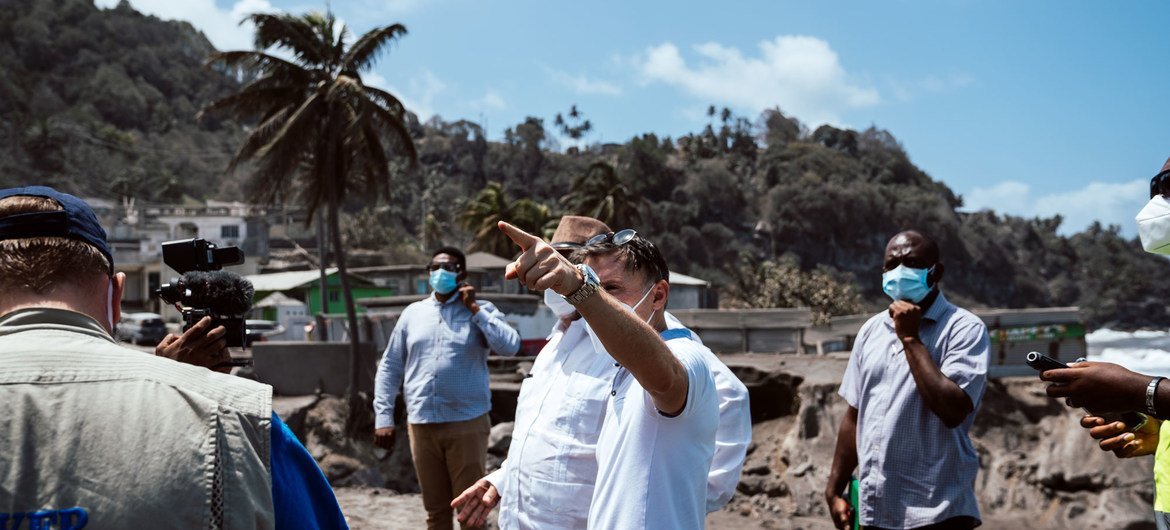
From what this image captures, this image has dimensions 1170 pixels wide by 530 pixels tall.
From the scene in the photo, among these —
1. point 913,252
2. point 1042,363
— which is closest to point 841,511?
point 913,252

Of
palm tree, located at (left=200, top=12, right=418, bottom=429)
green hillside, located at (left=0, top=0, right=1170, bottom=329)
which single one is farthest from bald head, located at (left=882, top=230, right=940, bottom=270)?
green hillside, located at (left=0, top=0, right=1170, bottom=329)

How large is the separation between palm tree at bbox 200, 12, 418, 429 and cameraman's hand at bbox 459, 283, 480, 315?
42.7 feet

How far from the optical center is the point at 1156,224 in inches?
101

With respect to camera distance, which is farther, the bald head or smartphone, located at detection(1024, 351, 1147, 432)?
the bald head

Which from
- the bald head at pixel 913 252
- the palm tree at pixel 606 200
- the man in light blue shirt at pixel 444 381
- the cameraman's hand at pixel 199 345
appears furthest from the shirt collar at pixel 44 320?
the palm tree at pixel 606 200

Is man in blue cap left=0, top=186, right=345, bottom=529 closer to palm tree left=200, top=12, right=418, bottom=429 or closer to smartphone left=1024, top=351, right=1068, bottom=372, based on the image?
smartphone left=1024, top=351, right=1068, bottom=372

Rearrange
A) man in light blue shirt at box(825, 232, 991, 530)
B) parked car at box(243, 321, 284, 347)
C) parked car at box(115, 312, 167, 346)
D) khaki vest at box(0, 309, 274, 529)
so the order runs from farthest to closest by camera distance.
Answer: parked car at box(115, 312, 167, 346) → parked car at box(243, 321, 284, 347) → man in light blue shirt at box(825, 232, 991, 530) → khaki vest at box(0, 309, 274, 529)

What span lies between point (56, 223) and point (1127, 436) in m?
3.02

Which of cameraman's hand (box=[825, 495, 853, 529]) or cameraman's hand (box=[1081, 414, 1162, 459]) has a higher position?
cameraman's hand (box=[1081, 414, 1162, 459])

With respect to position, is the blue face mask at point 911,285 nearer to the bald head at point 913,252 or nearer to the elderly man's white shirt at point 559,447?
the bald head at point 913,252

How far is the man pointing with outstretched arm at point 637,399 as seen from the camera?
2.04m

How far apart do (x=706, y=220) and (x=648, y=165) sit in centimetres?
791

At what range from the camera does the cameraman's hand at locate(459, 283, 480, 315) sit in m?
6.04

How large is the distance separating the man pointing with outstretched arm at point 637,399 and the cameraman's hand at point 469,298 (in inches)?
133
